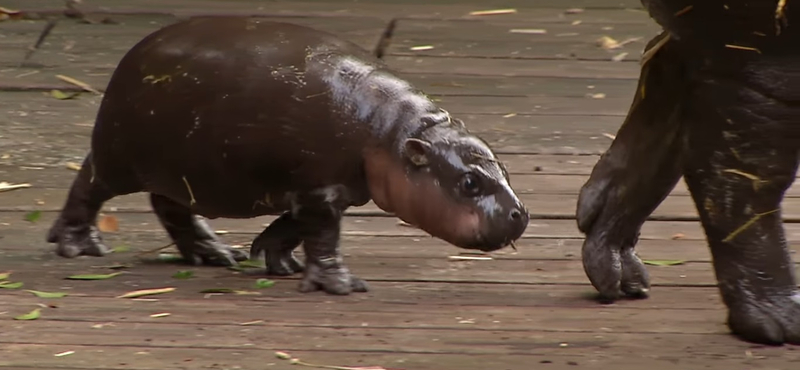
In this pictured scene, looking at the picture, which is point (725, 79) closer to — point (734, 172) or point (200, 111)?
point (734, 172)

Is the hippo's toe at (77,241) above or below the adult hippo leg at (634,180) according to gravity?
below

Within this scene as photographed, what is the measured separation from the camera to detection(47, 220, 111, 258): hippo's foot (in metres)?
3.93

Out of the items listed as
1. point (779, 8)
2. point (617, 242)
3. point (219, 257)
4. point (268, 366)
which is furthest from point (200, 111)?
point (779, 8)

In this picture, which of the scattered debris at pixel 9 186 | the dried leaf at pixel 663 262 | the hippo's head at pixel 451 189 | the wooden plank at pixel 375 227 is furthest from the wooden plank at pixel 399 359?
the scattered debris at pixel 9 186

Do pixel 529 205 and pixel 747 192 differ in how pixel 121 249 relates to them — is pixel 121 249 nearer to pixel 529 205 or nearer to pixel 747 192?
pixel 529 205

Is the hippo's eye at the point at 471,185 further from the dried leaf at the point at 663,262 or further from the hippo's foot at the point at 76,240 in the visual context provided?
the hippo's foot at the point at 76,240

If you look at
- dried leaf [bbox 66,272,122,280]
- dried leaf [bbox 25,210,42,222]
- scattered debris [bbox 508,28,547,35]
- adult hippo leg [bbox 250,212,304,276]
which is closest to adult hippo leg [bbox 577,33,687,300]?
adult hippo leg [bbox 250,212,304,276]

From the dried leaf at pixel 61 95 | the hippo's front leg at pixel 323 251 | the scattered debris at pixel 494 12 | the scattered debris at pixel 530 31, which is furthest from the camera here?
the scattered debris at pixel 494 12

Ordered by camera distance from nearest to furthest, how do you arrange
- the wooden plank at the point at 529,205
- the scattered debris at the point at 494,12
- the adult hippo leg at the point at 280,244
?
1. the adult hippo leg at the point at 280,244
2. the wooden plank at the point at 529,205
3. the scattered debris at the point at 494,12

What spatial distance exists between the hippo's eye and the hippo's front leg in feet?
0.96

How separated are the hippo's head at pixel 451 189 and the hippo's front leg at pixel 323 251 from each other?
0.13 meters

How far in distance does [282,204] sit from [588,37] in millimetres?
3154

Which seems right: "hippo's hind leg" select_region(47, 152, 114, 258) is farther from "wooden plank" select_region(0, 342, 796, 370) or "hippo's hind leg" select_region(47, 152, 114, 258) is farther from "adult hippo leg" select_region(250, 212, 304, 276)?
"wooden plank" select_region(0, 342, 796, 370)

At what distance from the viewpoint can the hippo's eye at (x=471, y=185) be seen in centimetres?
347
